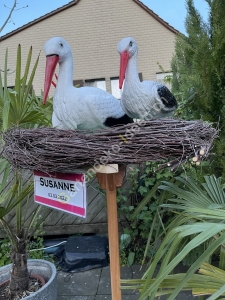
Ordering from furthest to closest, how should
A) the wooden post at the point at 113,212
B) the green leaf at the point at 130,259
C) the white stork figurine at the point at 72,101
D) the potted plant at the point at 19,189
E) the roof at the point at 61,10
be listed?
the roof at the point at 61,10, the green leaf at the point at 130,259, the potted plant at the point at 19,189, the wooden post at the point at 113,212, the white stork figurine at the point at 72,101

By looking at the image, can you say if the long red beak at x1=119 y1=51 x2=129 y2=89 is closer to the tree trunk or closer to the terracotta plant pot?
the tree trunk

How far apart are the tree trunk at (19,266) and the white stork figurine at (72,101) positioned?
3.14 feet

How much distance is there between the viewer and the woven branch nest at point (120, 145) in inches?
31.6

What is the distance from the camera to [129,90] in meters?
0.95

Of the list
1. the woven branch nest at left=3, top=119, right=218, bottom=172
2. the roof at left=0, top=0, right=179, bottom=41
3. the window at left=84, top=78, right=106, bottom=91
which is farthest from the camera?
the window at left=84, top=78, right=106, bottom=91

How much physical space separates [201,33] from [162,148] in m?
1.15

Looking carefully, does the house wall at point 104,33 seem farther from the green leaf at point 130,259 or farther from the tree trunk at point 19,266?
the tree trunk at point 19,266

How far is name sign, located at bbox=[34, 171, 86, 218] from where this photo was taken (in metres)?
0.89

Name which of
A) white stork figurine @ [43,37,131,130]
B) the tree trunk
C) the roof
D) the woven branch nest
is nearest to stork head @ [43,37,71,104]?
white stork figurine @ [43,37,131,130]

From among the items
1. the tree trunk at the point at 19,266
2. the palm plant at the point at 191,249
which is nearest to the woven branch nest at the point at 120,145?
the palm plant at the point at 191,249

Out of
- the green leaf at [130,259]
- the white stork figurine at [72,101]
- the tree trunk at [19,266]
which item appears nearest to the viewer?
the white stork figurine at [72,101]

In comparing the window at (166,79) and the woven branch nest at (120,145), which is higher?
the window at (166,79)

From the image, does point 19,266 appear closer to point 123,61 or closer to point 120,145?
point 120,145

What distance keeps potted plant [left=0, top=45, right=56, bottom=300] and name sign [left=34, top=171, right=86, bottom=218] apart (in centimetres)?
20
